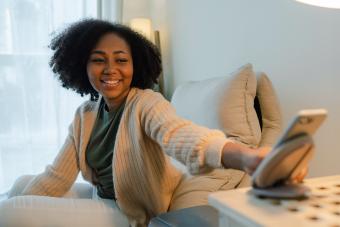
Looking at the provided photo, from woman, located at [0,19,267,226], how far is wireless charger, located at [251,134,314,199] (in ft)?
0.89

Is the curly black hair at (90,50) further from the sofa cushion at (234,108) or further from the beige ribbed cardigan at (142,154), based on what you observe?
the sofa cushion at (234,108)

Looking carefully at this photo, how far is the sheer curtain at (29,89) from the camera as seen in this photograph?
2395mm

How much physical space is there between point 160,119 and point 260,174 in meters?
0.41

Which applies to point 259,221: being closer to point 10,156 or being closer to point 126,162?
point 126,162

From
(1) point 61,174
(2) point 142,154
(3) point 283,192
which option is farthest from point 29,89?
(3) point 283,192

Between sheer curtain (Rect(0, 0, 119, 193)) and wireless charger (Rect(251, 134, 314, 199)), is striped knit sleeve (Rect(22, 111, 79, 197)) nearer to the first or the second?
wireless charger (Rect(251, 134, 314, 199))

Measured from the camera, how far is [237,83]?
1.21 meters

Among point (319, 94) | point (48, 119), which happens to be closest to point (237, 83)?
point (319, 94)

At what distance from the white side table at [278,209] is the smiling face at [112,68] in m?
0.66

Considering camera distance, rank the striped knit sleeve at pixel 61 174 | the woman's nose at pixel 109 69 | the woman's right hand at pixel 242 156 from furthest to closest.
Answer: the striped knit sleeve at pixel 61 174 → the woman's nose at pixel 109 69 → the woman's right hand at pixel 242 156

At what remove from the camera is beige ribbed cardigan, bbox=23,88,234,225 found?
76 cm

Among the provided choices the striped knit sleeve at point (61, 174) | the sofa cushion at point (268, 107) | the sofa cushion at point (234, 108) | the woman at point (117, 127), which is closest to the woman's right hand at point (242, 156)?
the woman at point (117, 127)

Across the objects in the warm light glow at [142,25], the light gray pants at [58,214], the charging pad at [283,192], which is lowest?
the light gray pants at [58,214]

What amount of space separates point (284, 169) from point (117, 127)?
2.42 ft
